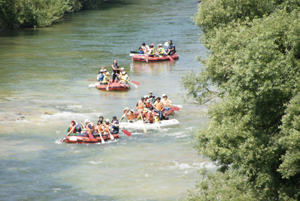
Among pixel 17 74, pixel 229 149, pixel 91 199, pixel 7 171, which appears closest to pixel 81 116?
pixel 7 171

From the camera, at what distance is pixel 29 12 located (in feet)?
158

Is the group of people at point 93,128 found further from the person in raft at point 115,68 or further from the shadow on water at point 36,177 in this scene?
the person in raft at point 115,68

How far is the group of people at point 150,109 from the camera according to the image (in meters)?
22.0

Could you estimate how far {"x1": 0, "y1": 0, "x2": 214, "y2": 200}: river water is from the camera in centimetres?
1561

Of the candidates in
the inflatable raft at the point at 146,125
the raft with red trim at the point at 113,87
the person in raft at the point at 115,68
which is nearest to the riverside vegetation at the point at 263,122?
the inflatable raft at the point at 146,125

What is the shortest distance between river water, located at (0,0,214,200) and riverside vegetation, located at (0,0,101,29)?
1911 millimetres

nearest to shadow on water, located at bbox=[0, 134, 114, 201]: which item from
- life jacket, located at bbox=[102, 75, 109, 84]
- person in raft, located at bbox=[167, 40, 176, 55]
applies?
life jacket, located at bbox=[102, 75, 109, 84]

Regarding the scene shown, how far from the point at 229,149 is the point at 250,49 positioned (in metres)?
2.72

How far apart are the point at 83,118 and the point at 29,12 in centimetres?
2961

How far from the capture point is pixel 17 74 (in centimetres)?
3147

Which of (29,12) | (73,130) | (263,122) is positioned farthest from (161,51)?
(263,122)

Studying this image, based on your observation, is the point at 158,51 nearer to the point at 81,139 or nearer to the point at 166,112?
the point at 166,112

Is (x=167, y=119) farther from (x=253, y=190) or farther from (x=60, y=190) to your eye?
(x=253, y=190)

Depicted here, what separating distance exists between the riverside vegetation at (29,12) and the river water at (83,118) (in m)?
1.91
